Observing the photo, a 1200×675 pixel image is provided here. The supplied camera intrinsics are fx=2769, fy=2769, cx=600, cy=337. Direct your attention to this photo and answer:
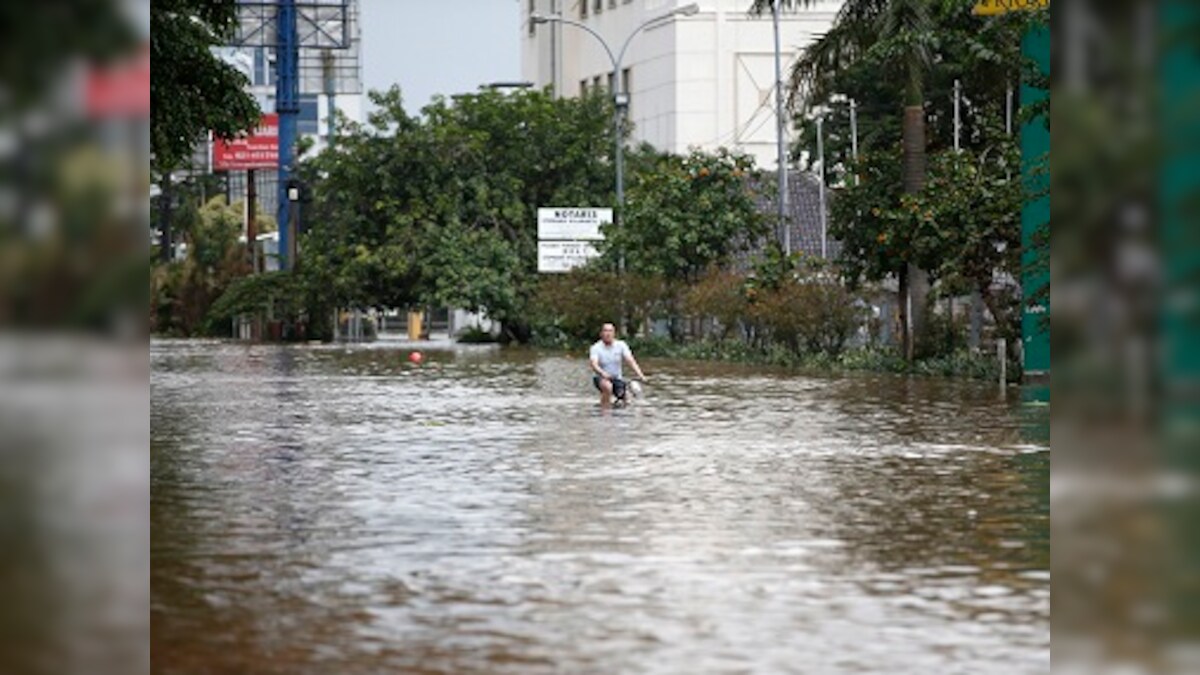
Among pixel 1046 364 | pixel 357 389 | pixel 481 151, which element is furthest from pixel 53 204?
pixel 481 151

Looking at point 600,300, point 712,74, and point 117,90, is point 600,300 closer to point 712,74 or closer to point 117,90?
point 712,74

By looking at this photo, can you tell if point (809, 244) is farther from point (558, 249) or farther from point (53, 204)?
point (53, 204)

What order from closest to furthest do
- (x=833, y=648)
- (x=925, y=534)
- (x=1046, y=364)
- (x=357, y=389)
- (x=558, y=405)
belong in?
(x=833, y=648), (x=925, y=534), (x=558, y=405), (x=1046, y=364), (x=357, y=389)

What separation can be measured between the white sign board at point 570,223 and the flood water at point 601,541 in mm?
40967

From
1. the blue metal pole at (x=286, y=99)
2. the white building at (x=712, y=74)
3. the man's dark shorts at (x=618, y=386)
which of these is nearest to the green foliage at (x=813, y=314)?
the man's dark shorts at (x=618, y=386)

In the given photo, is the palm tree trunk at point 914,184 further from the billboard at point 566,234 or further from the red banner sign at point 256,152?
the red banner sign at point 256,152

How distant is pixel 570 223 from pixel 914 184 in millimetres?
27433

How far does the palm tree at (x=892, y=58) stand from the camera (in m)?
43.4

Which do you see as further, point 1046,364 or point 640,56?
point 640,56

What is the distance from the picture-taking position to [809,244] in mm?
86000

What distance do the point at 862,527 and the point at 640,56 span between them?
82.9m

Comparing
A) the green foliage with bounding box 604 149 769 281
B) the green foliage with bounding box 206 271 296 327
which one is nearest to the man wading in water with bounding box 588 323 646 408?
the green foliage with bounding box 604 149 769 281

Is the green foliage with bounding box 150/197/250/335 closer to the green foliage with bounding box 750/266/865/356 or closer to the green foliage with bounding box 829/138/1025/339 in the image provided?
the green foliage with bounding box 750/266/865/356

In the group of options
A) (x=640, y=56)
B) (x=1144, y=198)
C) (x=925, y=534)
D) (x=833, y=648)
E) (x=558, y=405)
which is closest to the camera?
(x=1144, y=198)
